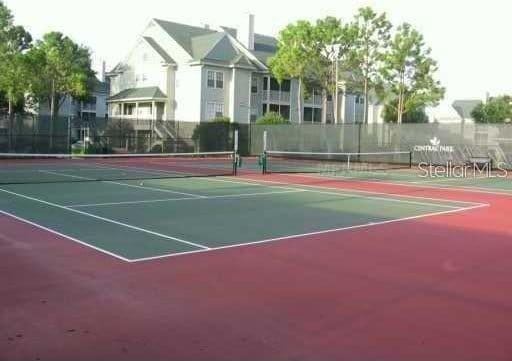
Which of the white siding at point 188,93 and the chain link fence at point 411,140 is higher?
the white siding at point 188,93

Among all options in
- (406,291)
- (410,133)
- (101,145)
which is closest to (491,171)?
(410,133)

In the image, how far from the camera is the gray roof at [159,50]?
1902 inches

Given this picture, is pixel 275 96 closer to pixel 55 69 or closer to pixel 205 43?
pixel 205 43

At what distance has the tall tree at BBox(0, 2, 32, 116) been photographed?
41.8 meters

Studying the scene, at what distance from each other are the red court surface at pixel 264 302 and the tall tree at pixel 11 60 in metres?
36.2

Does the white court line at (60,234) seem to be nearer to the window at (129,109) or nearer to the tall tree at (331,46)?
the tall tree at (331,46)

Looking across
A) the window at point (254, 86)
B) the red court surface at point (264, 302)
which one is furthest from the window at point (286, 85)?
the red court surface at point (264, 302)

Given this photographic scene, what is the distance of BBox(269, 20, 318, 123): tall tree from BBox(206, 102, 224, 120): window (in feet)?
19.1

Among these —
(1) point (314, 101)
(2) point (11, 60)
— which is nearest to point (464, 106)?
(1) point (314, 101)

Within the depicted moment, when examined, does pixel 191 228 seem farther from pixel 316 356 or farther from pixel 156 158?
pixel 156 158

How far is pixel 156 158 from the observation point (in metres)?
35.8

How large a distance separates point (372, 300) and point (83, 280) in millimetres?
2857

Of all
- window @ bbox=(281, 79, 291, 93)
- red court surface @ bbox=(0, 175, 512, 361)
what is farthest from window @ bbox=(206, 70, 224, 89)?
red court surface @ bbox=(0, 175, 512, 361)

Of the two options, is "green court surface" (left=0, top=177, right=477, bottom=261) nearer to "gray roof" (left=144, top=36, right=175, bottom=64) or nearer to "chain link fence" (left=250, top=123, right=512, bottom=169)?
"chain link fence" (left=250, top=123, right=512, bottom=169)
